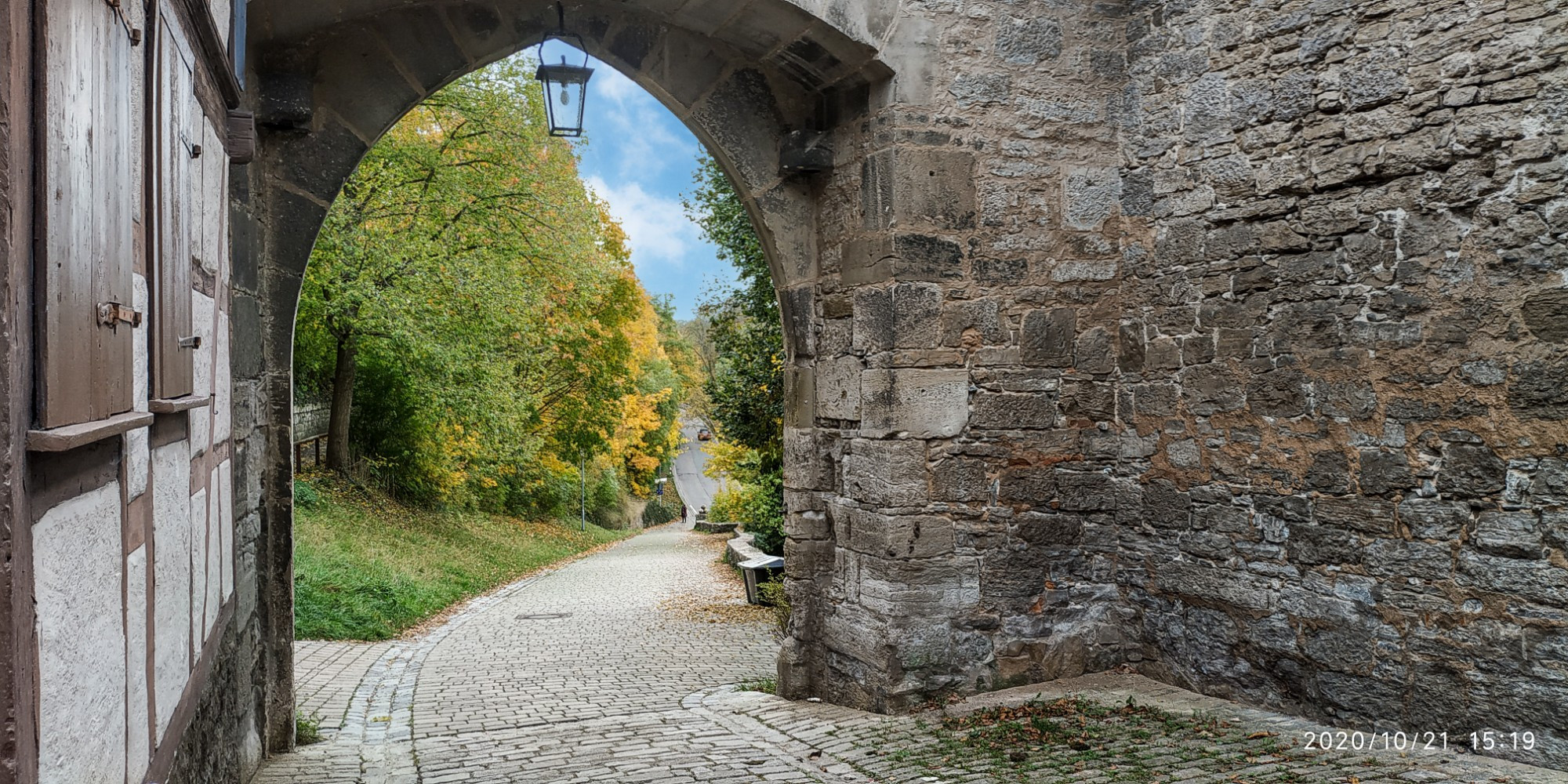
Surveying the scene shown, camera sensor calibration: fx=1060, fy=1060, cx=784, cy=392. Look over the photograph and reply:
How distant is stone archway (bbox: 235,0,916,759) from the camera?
439cm

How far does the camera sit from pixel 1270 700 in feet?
13.9

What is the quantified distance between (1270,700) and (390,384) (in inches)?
568

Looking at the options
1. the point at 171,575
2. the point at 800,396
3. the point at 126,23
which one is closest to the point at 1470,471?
the point at 800,396

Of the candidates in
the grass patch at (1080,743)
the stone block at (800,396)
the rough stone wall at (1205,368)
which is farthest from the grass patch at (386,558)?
the grass patch at (1080,743)

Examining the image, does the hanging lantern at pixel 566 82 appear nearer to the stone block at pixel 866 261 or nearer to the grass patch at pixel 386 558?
the stone block at pixel 866 261

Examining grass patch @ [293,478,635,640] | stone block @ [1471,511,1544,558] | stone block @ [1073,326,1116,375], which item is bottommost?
grass patch @ [293,478,635,640]

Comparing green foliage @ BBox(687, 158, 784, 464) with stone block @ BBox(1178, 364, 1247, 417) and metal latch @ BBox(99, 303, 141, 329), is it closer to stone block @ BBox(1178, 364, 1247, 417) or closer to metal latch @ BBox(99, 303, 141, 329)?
stone block @ BBox(1178, 364, 1247, 417)

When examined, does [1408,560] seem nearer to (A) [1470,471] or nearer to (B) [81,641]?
(A) [1470,471]

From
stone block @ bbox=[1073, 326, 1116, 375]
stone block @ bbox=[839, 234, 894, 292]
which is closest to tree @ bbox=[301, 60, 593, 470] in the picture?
stone block @ bbox=[839, 234, 894, 292]

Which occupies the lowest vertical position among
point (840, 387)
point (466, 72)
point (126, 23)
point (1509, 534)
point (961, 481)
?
point (1509, 534)

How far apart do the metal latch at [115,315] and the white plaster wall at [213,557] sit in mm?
1246

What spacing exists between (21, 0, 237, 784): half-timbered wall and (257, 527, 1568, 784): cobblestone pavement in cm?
188

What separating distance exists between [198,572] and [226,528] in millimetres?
637

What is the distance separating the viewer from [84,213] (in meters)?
1.37
